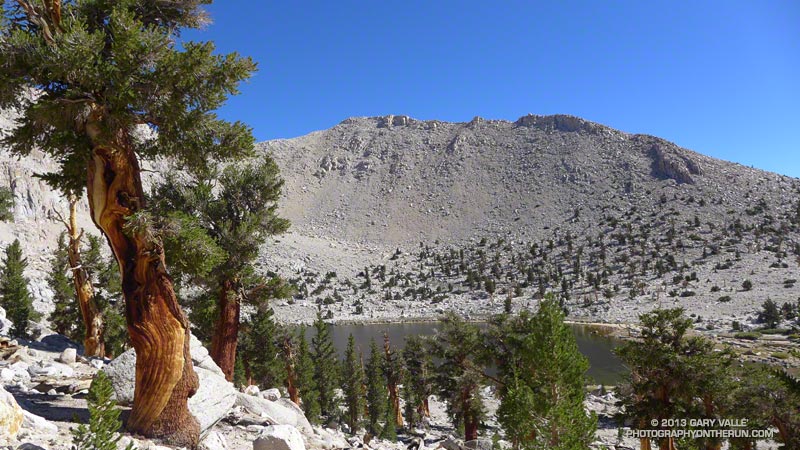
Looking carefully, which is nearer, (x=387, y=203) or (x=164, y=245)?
(x=164, y=245)

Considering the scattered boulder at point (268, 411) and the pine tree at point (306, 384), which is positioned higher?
the scattered boulder at point (268, 411)

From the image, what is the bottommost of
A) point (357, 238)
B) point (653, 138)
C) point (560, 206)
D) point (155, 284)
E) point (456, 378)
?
point (456, 378)

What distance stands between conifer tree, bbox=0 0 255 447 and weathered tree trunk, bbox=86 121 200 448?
0.04 ft

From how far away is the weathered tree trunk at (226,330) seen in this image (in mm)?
12555

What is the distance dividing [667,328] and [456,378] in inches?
442

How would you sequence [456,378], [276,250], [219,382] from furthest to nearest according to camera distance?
1. [276,250]
2. [456,378]
3. [219,382]

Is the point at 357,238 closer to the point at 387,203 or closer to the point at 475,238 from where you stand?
the point at 387,203

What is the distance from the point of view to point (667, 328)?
52.2 ft

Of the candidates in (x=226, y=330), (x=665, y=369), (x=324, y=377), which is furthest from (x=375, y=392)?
(x=226, y=330)

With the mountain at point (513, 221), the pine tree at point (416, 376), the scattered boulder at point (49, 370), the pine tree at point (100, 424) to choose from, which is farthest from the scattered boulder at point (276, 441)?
the mountain at point (513, 221)

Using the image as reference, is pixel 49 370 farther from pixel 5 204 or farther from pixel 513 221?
pixel 513 221

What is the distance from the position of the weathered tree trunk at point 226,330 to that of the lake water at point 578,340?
22678 mm

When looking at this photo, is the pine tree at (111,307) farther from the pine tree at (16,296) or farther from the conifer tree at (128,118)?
the conifer tree at (128,118)

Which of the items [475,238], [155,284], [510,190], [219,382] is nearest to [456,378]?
[219,382]
